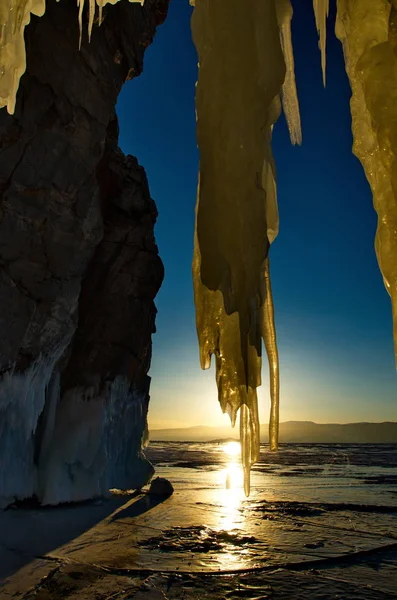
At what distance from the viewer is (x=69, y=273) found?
15.0 metres

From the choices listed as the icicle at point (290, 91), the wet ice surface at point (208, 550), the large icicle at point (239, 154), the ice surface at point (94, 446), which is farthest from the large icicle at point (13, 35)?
the ice surface at point (94, 446)

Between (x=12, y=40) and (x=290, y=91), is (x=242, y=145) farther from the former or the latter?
(x=12, y=40)

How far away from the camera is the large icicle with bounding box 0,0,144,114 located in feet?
12.5

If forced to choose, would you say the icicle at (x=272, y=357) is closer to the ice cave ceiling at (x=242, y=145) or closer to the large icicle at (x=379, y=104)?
the ice cave ceiling at (x=242, y=145)

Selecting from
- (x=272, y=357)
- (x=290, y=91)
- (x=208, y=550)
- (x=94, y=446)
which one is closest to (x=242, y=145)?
(x=290, y=91)

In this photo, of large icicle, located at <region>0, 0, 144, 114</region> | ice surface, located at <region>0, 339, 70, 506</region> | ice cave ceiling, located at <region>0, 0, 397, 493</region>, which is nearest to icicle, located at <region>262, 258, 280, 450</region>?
ice cave ceiling, located at <region>0, 0, 397, 493</region>

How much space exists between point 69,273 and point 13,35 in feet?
37.6

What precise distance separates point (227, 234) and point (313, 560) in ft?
26.6

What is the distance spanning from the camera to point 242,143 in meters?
3.49

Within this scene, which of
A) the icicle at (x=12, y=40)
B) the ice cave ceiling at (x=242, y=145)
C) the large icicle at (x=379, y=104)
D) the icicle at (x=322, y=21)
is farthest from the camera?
the icicle at (x=12, y=40)

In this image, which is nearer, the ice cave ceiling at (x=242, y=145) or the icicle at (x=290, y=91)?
the ice cave ceiling at (x=242, y=145)

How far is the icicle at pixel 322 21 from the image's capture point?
3080 mm

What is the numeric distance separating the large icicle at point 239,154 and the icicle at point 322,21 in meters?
0.32

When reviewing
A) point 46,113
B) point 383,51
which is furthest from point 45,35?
point 383,51
